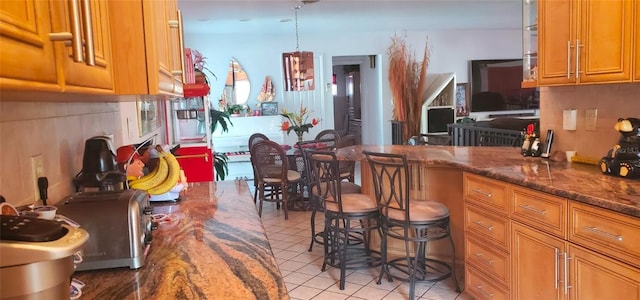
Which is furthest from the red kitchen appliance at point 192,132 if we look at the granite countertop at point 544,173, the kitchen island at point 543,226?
the kitchen island at point 543,226

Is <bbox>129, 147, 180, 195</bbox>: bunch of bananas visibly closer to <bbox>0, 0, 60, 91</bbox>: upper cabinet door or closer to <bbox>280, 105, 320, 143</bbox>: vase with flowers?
<bbox>0, 0, 60, 91</bbox>: upper cabinet door

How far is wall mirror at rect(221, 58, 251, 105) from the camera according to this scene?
7.99 m

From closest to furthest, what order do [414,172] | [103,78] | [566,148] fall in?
[103,78]
[566,148]
[414,172]

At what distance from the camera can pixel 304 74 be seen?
6438 millimetres

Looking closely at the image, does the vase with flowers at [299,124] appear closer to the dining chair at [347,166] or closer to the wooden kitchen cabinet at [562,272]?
the dining chair at [347,166]

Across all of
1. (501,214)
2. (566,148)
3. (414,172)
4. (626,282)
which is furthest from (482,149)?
(626,282)

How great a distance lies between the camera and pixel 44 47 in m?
0.71

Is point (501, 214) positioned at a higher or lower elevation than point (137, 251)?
lower

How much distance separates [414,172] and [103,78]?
2874mm

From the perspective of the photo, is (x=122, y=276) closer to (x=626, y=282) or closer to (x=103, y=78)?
(x=103, y=78)

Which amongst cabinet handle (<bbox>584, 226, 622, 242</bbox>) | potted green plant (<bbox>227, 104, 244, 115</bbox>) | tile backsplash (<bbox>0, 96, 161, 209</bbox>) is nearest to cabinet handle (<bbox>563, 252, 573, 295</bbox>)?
cabinet handle (<bbox>584, 226, 622, 242</bbox>)

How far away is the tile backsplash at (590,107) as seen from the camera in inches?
100

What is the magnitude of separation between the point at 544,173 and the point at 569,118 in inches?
22.9

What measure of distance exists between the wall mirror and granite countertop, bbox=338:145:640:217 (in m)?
4.56
